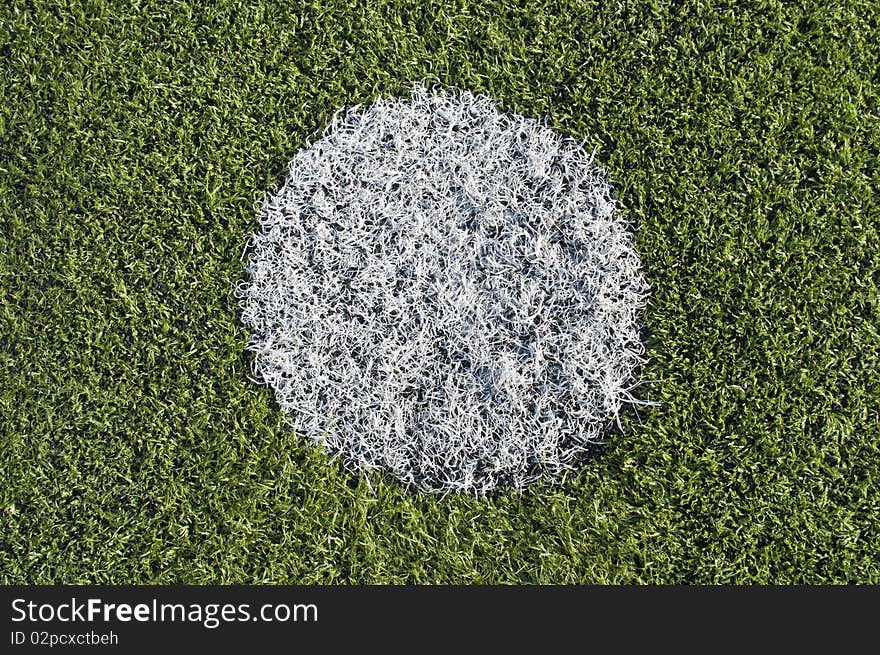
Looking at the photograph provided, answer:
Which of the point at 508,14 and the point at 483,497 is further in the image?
the point at 508,14

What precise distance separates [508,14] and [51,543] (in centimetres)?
282

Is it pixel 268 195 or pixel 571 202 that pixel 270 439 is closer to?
pixel 268 195

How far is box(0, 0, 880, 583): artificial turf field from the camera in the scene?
2.18m

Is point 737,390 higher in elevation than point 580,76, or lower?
lower

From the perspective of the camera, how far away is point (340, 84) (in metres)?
2.33

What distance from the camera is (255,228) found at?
90.0 inches

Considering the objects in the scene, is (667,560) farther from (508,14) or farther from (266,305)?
(508,14)

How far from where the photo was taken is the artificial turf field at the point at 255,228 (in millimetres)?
2182

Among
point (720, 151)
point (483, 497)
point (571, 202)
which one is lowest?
point (483, 497)

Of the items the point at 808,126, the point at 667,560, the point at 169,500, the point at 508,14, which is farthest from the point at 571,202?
the point at 169,500

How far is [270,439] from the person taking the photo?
87.3 inches

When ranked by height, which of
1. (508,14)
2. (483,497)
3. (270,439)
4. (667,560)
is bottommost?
(667,560)

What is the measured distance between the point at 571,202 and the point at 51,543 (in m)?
2.44

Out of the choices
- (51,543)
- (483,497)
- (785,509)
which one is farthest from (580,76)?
(51,543)
